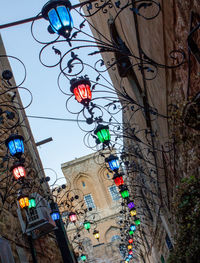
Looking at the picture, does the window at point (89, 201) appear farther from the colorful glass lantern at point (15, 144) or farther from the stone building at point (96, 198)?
the colorful glass lantern at point (15, 144)

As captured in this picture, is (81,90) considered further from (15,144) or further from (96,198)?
(96,198)

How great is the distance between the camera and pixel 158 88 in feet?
20.1

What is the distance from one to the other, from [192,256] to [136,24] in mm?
4543

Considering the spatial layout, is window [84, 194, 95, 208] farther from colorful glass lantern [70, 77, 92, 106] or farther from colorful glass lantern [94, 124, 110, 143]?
colorful glass lantern [70, 77, 92, 106]

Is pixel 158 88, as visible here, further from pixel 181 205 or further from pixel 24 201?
pixel 24 201

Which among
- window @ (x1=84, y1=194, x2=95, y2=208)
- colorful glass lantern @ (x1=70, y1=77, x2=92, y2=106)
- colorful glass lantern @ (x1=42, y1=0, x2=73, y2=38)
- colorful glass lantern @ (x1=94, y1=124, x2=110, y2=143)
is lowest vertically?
colorful glass lantern @ (x1=94, y1=124, x2=110, y2=143)

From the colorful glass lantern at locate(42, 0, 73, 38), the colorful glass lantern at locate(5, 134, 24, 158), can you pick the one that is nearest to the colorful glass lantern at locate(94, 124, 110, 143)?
the colorful glass lantern at locate(5, 134, 24, 158)

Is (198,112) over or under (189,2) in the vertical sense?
under

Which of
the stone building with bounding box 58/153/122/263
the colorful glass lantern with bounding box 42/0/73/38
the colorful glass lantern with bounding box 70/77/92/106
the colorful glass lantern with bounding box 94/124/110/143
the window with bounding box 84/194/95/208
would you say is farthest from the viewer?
the window with bounding box 84/194/95/208

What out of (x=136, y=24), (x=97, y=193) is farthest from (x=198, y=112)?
(x=97, y=193)

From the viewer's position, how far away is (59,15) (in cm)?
385

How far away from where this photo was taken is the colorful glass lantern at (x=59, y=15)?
3865mm

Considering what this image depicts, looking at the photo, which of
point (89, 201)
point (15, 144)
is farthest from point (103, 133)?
point (89, 201)

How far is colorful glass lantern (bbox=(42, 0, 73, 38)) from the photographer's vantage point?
3.87 m
